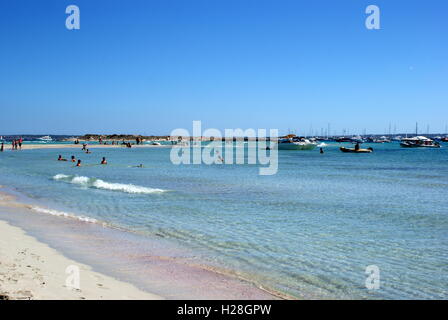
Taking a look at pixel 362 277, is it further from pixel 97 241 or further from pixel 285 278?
pixel 97 241

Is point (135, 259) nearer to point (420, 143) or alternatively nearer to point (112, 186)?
point (112, 186)

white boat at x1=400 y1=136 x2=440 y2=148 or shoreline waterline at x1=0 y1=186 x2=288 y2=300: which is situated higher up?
white boat at x1=400 y1=136 x2=440 y2=148

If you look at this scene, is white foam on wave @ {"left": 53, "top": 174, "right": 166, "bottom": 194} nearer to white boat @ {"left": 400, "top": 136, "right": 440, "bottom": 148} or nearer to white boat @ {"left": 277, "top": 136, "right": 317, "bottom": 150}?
white boat @ {"left": 277, "top": 136, "right": 317, "bottom": 150}

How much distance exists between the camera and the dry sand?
6.55 metres

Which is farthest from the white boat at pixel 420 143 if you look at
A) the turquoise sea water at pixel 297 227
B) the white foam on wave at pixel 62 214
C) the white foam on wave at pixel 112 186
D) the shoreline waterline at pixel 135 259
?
the shoreline waterline at pixel 135 259

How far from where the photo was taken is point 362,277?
8.74 m

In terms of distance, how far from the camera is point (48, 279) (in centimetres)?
737

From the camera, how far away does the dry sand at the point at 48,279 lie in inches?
258

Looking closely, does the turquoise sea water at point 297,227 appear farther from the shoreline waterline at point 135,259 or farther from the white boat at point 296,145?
the white boat at point 296,145

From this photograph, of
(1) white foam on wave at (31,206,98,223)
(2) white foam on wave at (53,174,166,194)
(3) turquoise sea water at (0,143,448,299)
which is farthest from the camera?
(2) white foam on wave at (53,174,166,194)

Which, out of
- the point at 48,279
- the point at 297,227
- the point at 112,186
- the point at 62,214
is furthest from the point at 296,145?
the point at 48,279

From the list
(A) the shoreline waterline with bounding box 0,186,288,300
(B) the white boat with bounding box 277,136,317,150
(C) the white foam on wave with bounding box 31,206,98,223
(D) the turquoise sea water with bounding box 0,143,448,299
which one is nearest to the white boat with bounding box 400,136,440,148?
Result: (B) the white boat with bounding box 277,136,317,150
